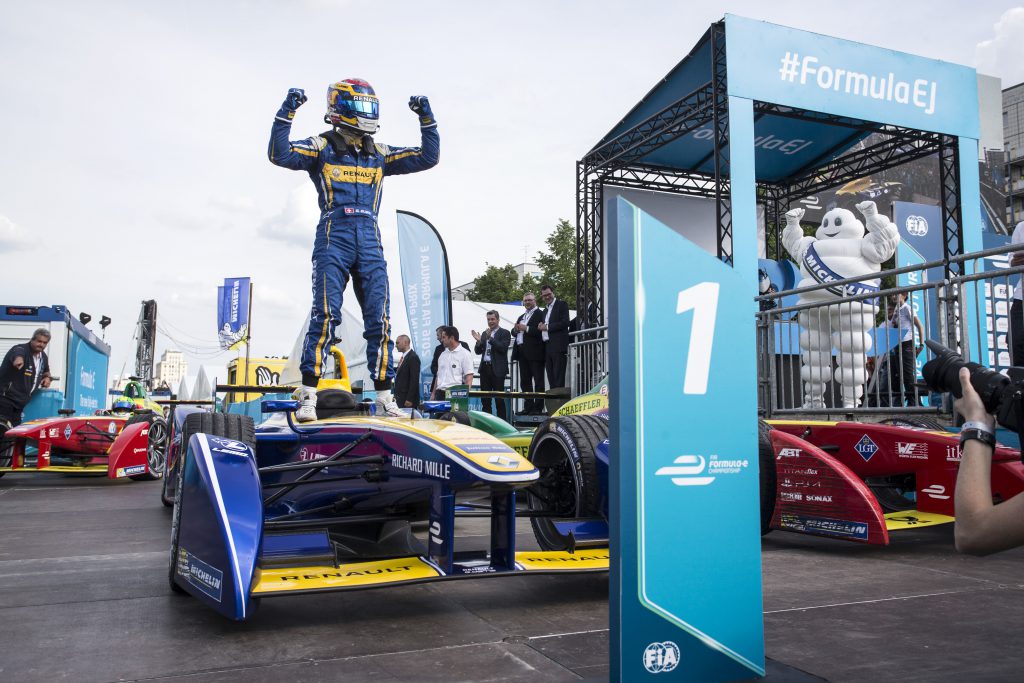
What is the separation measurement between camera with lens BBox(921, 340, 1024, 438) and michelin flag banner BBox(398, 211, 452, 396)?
11.1m

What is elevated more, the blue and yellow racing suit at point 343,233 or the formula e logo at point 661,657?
the blue and yellow racing suit at point 343,233

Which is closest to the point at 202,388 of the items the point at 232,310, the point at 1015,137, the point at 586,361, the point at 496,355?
the point at 232,310

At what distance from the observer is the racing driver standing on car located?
507 centimetres

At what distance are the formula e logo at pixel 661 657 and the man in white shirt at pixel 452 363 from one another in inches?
314

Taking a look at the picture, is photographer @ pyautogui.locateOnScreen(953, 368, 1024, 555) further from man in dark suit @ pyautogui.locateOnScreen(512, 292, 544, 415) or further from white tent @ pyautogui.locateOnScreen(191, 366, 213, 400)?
white tent @ pyautogui.locateOnScreen(191, 366, 213, 400)

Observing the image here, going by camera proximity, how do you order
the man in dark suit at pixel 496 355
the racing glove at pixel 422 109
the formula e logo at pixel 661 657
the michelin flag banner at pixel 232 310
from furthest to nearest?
the michelin flag banner at pixel 232 310, the man in dark suit at pixel 496 355, the racing glove at pixel 422 109, the formula e logo at pixel 661 657

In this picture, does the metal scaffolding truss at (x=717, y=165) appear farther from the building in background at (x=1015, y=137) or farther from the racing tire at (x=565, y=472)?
the building in background at (x=1015, y=137)

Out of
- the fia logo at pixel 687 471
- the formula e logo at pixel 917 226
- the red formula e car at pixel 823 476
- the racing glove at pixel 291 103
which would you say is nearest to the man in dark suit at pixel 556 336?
the red formula e car at pixel 823 476

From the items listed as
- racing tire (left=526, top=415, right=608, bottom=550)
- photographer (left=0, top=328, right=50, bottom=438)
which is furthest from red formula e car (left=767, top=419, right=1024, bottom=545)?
photographer (left=0, top=328, right=50, bottom=438)

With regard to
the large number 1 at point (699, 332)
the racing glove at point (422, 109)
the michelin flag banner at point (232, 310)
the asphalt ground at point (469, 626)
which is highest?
the michelin flag banner at point (232, 310)

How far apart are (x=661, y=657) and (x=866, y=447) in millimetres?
3666

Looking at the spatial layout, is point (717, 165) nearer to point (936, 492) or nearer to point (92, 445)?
point (936, 492)

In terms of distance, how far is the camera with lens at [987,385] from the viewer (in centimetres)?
198

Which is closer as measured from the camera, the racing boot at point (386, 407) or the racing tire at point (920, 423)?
the racing boot at point (386, 407)
